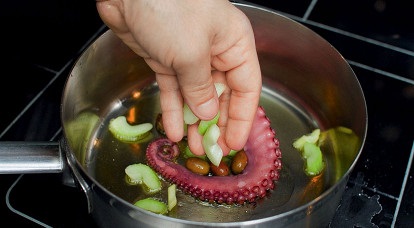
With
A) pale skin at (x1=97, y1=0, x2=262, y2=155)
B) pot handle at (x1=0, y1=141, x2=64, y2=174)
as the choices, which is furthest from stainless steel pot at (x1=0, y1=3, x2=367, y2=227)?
pale skin at (x1=97, y1=0, x2=262, y2=155)

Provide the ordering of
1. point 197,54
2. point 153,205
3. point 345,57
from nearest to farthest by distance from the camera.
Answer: point 197,54
point 153,205
point 345,57

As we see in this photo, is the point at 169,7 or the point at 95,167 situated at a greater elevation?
the point at 169,7

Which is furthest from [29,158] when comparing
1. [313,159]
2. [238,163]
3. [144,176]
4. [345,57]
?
[345,57]

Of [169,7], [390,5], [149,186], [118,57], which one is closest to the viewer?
[169,7]

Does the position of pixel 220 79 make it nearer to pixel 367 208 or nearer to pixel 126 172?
pixel 126 172

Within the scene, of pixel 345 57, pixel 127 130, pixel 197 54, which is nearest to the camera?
pixel 197 54

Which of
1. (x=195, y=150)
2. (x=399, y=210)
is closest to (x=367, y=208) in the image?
(x=399, y=210)

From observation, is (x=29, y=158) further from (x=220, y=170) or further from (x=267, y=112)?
(x=267, y=112)

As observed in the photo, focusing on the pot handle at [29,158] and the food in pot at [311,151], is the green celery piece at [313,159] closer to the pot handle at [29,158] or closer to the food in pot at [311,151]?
the food in pot at [311,151]
